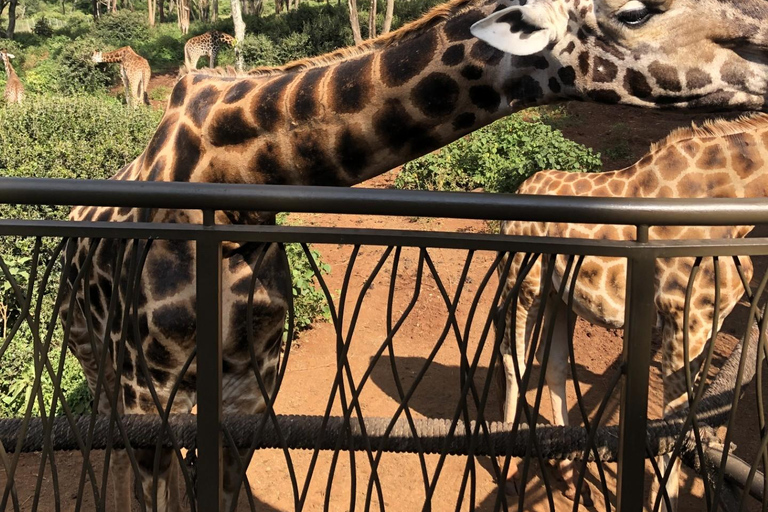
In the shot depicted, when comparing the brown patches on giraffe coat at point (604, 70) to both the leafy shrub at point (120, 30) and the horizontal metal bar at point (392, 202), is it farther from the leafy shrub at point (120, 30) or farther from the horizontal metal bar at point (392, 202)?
the leafy shrub at point (120, 30)

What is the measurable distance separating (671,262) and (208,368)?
3.07 meters

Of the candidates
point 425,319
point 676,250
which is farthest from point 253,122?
point 425,319

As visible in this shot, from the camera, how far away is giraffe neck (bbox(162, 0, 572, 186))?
219 cm

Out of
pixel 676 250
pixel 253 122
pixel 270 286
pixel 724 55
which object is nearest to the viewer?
pixel 676 250

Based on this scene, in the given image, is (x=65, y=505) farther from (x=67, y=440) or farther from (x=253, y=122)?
(x=253, y=122)

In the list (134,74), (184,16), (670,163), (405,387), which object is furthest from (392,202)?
(184,16)

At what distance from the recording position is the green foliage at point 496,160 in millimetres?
9086

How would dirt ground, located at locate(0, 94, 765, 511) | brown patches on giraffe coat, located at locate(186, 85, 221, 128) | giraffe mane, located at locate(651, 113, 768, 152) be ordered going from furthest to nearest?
dirt ground, located at locate(0, 94, 765, 511), giraffe mane, located at locate(651, 113, 768, 152), brown patches on giraffe coat, located at locate(186, 85, 221, 128)

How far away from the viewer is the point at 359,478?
474 centimetres

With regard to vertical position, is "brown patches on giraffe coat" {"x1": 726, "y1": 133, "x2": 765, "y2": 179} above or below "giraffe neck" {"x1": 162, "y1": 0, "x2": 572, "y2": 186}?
below

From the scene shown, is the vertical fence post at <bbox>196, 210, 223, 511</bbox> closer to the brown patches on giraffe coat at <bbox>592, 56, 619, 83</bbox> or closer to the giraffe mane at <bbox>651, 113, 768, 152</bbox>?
the brown patches on giraffe coat at <bbox>592, 56, 619, 83</bbox>

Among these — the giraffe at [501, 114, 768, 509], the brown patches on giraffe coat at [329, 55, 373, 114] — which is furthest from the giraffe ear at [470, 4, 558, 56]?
the giraffe at [501, 114, 768, 509]

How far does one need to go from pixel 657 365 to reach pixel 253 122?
5.08m

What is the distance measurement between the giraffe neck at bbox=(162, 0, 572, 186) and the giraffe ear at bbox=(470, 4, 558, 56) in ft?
0.33
